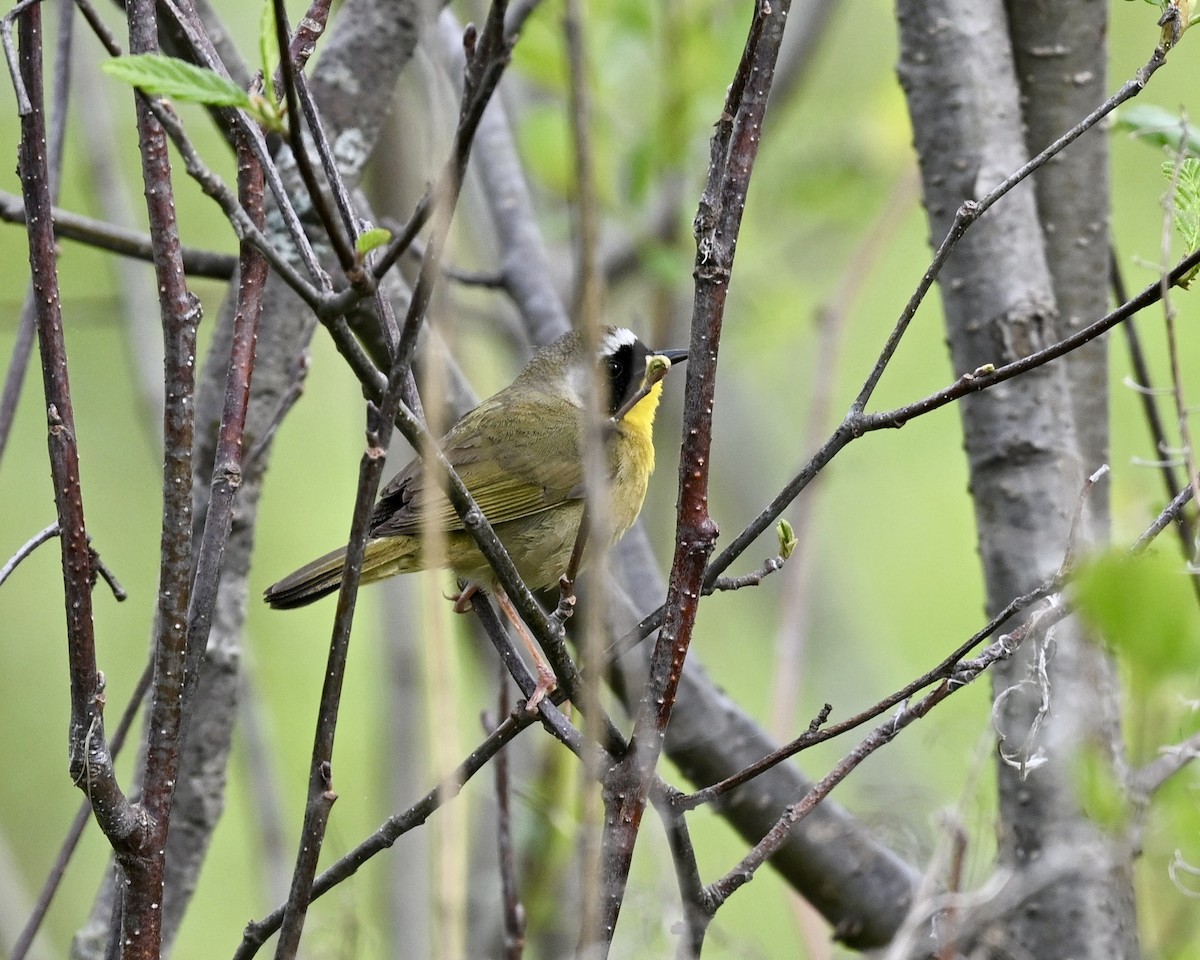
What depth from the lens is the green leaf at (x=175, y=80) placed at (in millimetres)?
1107

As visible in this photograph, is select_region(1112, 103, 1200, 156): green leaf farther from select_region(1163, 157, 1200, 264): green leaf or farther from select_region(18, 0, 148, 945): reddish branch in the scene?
select_region(18, 0, 148, 945): reddish branch

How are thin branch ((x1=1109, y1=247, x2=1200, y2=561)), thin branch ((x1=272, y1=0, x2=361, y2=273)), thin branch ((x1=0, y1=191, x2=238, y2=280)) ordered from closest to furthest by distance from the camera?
thin branch ((x1=272, y1=0, x2=361, y2=273)), thin branch ((x1=1109, y1=247, x2=1200, y2=561)), thin branch ((x1=0, y1=191, x2=238, y2=280))

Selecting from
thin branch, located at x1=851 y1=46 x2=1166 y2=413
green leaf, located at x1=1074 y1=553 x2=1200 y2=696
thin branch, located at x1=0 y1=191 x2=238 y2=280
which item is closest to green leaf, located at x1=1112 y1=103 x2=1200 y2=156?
thin branch, located at x1=851 y1=46 x2=1166 y2=413

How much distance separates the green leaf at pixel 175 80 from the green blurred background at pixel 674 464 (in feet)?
6.38

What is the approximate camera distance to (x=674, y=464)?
4.52 metres

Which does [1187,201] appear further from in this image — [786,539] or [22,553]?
[22,553]

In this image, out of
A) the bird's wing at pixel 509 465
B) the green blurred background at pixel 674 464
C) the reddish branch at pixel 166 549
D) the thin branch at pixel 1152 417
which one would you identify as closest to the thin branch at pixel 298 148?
the reddish branch at pixel 166 549

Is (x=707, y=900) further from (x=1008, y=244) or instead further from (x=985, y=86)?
(x=985, y=86)

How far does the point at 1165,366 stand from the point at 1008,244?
4299 millimetres

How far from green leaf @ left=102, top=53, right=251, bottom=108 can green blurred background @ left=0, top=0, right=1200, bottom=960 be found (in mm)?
1945

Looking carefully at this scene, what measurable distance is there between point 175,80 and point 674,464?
345 cm

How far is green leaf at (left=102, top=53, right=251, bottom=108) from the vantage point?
111cm

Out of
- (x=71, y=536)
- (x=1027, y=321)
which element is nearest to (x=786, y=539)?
(x=71, y=536)

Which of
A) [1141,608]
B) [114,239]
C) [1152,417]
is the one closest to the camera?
[1141,608]
